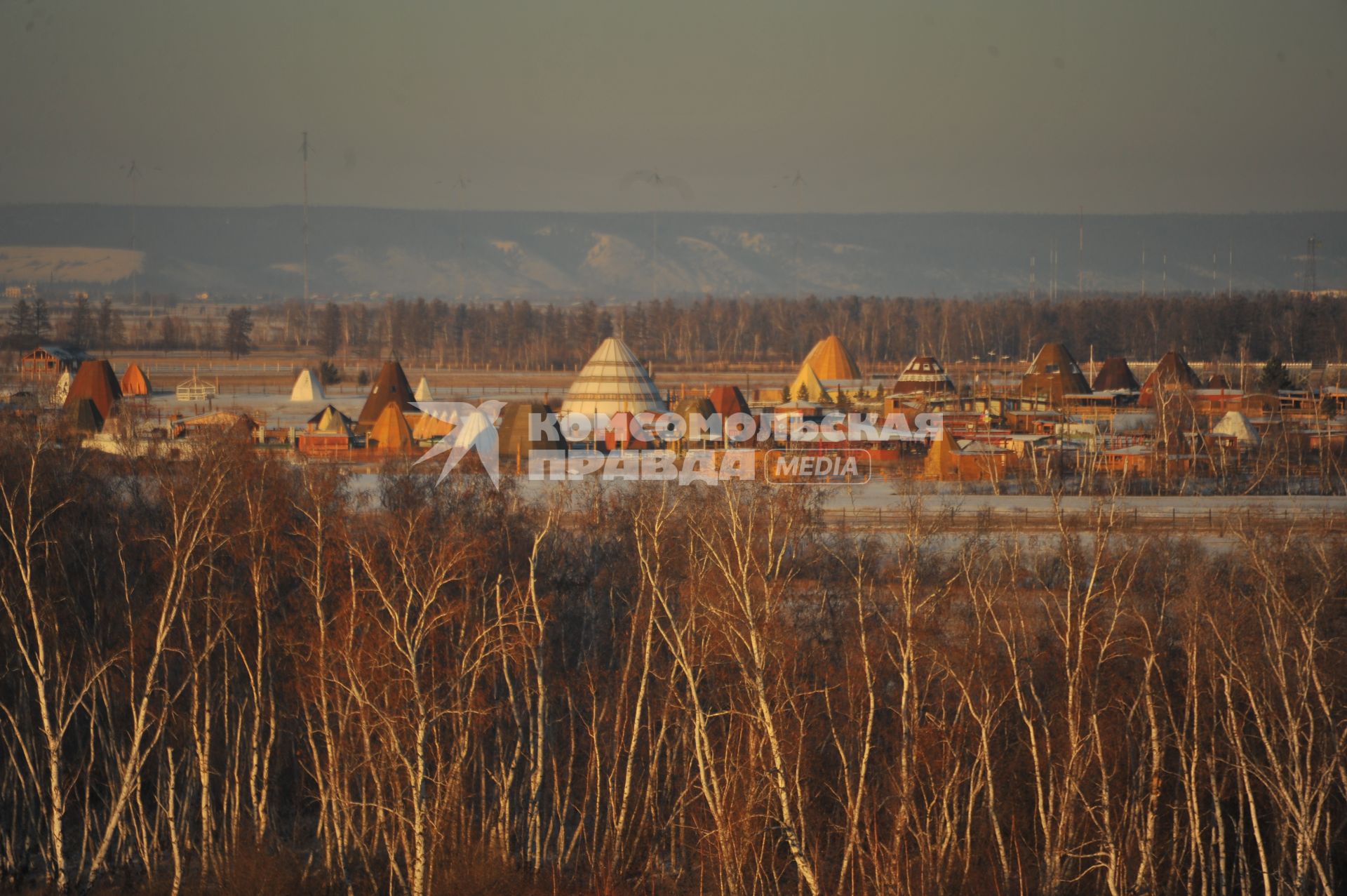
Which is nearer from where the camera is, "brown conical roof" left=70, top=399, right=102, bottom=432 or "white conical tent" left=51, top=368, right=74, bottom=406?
"brown conical roof" left=70, top=399, right=102, bottom=432

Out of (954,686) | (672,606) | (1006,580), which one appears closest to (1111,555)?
(1006,580)

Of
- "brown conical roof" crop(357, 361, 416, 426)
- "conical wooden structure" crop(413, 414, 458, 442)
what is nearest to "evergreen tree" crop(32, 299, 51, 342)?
"brown conical roof" crop(357, 361, 416, 426)

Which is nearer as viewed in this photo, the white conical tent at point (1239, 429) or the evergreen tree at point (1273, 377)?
the white conical tent at point (1239, 429)

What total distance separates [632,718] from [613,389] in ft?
80.0

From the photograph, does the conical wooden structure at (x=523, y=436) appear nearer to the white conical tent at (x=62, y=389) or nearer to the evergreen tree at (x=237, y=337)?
the white conical tent at (x=62, y=389)

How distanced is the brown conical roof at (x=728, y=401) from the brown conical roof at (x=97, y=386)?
1765cm

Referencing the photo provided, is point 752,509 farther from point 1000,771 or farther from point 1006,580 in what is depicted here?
point 1006,580

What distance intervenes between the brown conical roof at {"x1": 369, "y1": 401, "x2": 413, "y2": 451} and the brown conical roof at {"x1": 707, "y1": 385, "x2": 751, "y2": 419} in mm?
8360

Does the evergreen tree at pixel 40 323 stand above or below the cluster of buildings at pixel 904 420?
above

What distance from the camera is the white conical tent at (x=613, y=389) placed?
4069 centimetres

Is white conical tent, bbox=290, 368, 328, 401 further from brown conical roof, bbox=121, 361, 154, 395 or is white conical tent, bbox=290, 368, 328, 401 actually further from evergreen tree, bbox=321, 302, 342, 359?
evergreen tree, bbox=321, 302, 342, 359

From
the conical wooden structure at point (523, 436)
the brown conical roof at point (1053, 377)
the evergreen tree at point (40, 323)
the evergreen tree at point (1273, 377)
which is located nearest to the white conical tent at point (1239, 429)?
the evergreen tree at point (1273, 377)

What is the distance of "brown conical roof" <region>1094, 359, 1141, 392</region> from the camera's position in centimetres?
5712

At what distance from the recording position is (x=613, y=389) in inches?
1619
